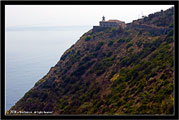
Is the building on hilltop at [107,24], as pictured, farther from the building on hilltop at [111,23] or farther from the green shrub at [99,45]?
the green shrub at [99,45]

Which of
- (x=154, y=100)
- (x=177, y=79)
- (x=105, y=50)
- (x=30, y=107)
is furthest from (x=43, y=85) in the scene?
(x=177, y=79)

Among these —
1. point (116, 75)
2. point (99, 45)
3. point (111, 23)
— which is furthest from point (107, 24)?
point (116, 75)

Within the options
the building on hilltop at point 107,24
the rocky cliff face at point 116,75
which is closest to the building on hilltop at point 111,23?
the building on hilltop at point 107,24

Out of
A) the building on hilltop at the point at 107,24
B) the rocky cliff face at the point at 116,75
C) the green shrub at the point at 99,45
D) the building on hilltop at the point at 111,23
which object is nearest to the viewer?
the rocky cliff face at the point at 116,75

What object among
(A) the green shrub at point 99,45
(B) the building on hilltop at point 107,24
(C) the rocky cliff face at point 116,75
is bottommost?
(C) the rocky cliff face at point 116,75

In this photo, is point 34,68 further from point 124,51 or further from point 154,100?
point 154,100

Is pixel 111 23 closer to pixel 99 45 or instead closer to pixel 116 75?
pixel 99 45

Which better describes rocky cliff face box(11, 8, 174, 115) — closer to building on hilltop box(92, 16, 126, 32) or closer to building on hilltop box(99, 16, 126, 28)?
building on hilltop box(92, 16, 126, 32)

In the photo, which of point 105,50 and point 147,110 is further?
point 105,50

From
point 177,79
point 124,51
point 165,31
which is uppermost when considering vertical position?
point 165,31
